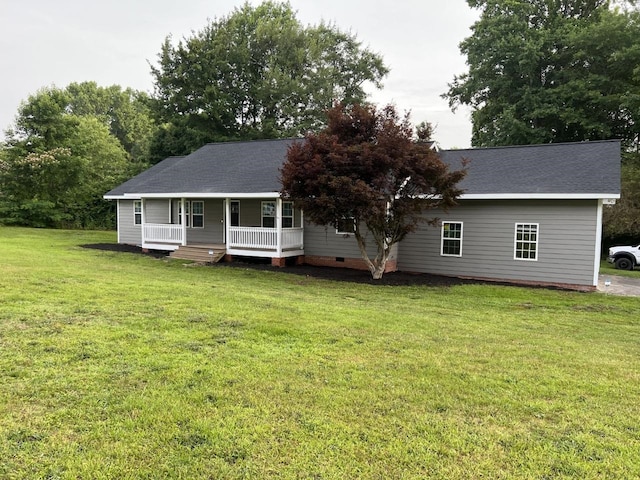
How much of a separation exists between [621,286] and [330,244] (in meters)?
9.49

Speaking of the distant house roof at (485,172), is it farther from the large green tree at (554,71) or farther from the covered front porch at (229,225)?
the large green tree at (554,71)

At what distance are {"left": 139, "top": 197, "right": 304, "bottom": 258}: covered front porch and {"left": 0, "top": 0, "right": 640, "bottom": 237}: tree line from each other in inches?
460

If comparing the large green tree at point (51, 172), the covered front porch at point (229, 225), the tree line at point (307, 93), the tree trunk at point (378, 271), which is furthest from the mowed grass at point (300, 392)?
the large green tree at point (51, 172)

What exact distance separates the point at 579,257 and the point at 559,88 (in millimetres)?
19200

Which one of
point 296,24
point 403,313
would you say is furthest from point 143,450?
point 296,24

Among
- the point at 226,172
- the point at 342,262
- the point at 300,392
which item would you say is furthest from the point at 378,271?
the point at 300,392

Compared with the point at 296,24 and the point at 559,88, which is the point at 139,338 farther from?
the point at 296,24

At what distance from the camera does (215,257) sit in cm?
1630

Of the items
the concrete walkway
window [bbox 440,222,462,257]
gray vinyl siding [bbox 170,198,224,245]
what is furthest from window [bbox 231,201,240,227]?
the concrete walkway

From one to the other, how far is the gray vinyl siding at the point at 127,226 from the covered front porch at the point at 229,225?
140 centimetres

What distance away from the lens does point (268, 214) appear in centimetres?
1739

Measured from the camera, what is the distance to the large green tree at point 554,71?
86.9 feet

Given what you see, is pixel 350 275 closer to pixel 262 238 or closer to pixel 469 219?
pixel 262 238

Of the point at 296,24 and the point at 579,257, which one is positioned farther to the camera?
the point at 296,24
